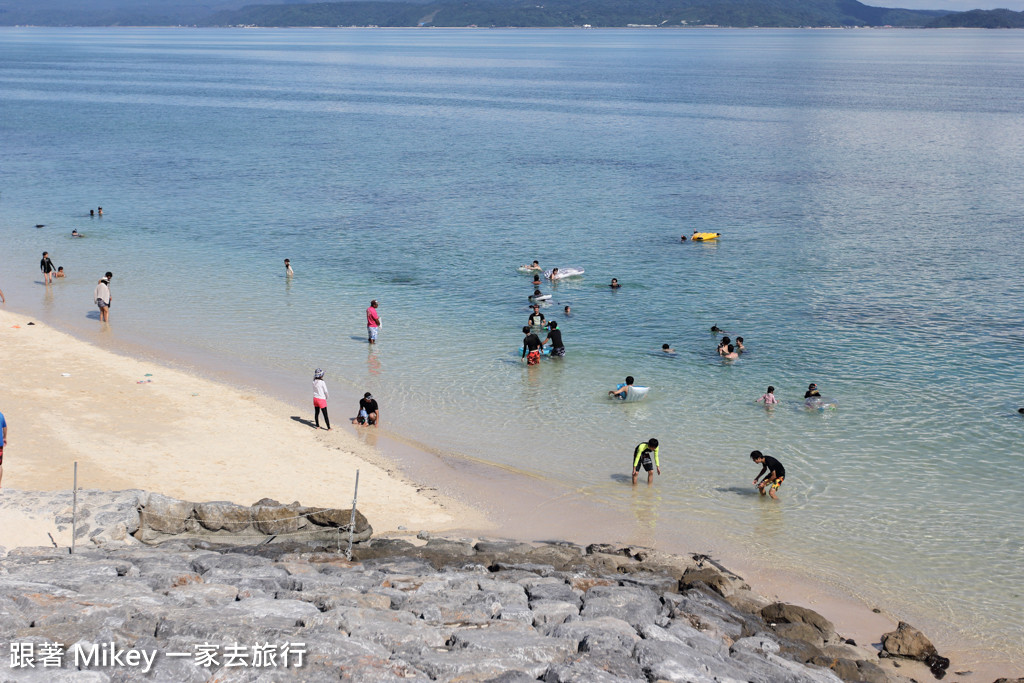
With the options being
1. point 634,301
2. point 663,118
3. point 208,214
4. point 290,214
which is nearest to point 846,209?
point 634,301

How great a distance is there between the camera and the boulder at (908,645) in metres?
14.0

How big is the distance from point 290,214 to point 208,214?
4.64 m

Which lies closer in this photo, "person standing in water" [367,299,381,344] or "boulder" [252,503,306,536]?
"boulder" [252,503,306,536]

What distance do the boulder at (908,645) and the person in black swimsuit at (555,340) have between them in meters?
14.9

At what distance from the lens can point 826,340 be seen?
29625 mm

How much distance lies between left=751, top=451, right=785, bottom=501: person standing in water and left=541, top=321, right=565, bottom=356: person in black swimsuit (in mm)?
9449

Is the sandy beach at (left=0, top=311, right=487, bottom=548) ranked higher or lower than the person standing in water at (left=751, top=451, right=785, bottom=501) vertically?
lower

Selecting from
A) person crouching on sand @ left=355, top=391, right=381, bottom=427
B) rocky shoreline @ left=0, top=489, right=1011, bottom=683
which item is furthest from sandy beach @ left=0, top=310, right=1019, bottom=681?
rocky shoreline @ left=0, top=489, right=1011, bottom=683

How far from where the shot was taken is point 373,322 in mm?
28922

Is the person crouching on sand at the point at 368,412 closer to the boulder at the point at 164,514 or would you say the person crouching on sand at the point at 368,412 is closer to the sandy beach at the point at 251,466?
the sandy beach at the point at 251,466

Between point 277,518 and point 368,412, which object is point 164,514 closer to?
point 277,518

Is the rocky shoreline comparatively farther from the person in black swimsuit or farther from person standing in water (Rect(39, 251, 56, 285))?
person standing in water (Rect(39, 251, 56, 285))

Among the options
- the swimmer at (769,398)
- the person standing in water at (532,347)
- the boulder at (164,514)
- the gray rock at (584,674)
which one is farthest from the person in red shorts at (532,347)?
the gray rock at (584,674)

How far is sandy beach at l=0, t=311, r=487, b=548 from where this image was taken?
60.5ft
